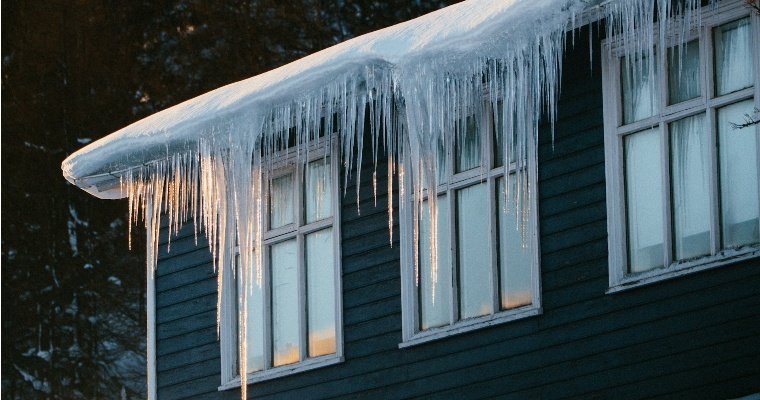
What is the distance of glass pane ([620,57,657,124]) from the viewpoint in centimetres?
980

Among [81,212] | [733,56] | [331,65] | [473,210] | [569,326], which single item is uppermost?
[81,212]

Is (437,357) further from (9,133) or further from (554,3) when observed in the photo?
(9,133)

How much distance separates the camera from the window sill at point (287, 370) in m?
11.7

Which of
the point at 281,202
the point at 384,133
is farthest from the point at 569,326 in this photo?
the point at 281,202

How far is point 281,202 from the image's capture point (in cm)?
1266

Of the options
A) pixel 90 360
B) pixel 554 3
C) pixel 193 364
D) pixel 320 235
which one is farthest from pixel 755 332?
pixel 90 360

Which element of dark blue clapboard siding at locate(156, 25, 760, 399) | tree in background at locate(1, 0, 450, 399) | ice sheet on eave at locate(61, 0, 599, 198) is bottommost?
dark blue clapboard siding at locate(156, 25, 760, 399)

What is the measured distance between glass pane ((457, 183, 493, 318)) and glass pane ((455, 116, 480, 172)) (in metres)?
0.16

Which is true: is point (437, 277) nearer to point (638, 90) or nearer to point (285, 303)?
point (285, 303)

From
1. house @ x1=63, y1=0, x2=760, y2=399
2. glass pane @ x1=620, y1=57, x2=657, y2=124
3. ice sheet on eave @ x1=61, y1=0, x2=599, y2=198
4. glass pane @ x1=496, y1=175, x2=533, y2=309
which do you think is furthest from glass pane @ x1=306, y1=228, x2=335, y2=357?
glass pane @ x1=620, y1=57, x2=657, y2=124

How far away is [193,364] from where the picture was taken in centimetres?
1298

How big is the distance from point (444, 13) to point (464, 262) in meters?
1.70

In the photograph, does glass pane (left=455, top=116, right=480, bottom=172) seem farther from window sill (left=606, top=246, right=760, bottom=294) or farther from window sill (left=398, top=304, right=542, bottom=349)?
window sill (left=606, top=246, right=760, bottom=294)

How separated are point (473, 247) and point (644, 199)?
154cm
